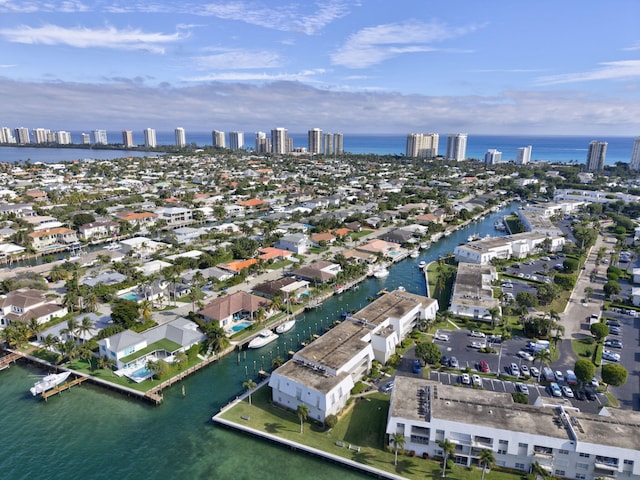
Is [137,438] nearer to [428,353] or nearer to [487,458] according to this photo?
[487,458]

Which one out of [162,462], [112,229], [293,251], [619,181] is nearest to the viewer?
[162,462]

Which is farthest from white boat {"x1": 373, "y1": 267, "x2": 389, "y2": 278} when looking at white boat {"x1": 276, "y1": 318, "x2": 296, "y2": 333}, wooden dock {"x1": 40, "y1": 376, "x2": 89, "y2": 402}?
wooden dock {"x1": 40, "y1": 376, "x2": 89, "y2": 402}

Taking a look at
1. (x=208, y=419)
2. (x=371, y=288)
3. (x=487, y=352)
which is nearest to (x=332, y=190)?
(x=371, y=288)

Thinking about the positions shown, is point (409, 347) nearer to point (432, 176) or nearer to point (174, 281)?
point (174, 281)

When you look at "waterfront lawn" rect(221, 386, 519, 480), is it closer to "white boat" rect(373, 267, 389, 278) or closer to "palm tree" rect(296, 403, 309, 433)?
"palm tree" rect(296, 403, 309, 433)

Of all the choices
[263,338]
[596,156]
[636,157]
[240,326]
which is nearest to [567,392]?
[263,338]

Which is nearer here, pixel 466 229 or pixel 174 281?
pixel 174 281
